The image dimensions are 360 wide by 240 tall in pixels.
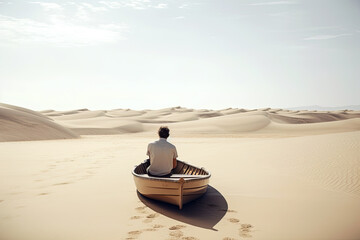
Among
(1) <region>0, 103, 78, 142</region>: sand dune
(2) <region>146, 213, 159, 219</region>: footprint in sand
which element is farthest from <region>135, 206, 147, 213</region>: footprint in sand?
(1) <region>0, 103, 78, 142</region>: sand dune

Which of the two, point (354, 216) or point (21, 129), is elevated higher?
point (21, 129)

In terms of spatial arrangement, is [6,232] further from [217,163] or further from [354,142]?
[354,142]

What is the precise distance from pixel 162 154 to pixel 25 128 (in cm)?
2516

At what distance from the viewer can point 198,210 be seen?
18.9ft

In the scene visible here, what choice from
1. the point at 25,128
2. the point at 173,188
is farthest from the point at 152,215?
the point at 25,128

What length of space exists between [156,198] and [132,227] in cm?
118

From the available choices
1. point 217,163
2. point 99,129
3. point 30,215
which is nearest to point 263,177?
point 217,163

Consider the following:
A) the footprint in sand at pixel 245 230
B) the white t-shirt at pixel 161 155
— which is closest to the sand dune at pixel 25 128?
the white t-shirt at pixel 161 155

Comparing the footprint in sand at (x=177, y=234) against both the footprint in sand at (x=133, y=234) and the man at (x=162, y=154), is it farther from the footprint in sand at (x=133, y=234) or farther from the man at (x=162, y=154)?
the man at (x=162, y=154)

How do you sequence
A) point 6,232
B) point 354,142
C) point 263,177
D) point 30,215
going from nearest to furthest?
point 6,232
point 30,215
point 263,177
point 354,142

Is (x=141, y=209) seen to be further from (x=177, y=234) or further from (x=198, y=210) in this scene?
(x=177, y=234)

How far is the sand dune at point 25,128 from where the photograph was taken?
24616 mm

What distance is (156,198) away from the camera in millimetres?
5984

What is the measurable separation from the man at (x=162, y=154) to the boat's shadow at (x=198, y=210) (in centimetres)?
69
